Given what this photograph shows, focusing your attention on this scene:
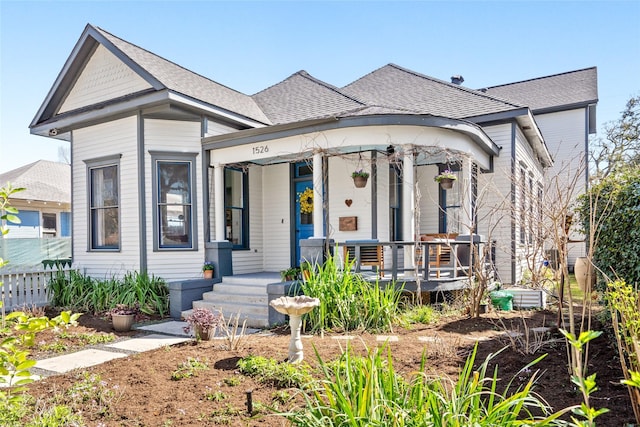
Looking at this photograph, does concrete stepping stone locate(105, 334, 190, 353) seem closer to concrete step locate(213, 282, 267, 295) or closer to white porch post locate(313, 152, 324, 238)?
concrete step locate(213, 282, 267, 295)

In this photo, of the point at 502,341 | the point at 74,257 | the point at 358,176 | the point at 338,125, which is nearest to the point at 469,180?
the point at 358,176

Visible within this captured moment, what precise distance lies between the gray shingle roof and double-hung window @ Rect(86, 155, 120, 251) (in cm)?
196

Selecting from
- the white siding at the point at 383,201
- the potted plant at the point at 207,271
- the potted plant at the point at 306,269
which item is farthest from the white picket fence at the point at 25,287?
the white siding at the point at 383,201

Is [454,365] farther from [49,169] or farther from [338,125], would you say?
[49,169]

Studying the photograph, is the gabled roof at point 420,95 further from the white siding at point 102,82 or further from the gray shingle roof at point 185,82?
the white siding at point 102,82

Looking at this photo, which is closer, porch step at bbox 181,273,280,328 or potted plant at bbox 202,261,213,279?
porch step at bbox 181,273,280,328

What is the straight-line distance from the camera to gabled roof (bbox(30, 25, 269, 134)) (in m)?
8.46

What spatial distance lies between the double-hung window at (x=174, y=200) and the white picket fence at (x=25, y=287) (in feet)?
9.16

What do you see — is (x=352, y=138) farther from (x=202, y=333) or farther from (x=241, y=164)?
(x=202, y=333)

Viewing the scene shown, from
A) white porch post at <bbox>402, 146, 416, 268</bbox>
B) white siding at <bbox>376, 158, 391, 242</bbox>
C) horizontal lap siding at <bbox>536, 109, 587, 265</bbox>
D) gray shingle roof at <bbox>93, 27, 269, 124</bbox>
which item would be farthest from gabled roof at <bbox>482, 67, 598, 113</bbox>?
gray shingle roof at <bbox>93, 27, 269, 124</bbox>

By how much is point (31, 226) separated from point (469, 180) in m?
17.5

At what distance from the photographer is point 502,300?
739cm

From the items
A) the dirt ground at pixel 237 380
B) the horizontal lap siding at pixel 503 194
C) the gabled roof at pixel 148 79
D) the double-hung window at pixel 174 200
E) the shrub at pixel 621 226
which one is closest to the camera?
the dirt ground at pixel 237 380

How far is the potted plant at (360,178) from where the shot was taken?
319 inches
